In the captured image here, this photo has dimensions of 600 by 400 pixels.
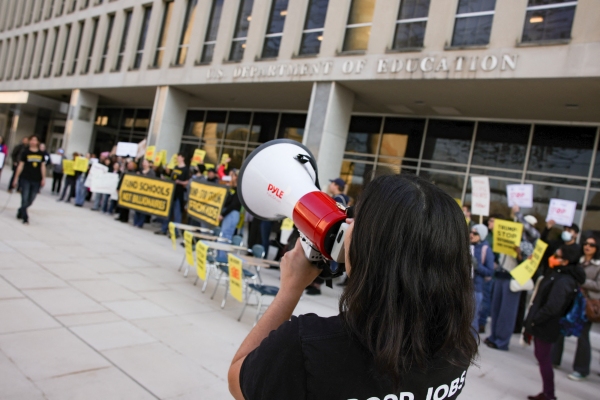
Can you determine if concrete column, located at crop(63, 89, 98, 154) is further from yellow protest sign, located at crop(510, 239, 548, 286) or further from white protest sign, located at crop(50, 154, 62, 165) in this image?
yellow protest sign, located at crop(510, 239, 548, 286)

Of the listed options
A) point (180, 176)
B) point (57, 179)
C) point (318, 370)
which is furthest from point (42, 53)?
point (318, 370)

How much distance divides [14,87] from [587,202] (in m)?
28.3

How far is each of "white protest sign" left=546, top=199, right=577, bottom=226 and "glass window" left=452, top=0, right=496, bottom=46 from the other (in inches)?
163

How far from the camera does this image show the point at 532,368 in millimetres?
5488

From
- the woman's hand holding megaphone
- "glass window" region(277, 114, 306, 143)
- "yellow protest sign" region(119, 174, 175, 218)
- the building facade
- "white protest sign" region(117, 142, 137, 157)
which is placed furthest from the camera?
"glass window" region(277, 114, 306, 143)

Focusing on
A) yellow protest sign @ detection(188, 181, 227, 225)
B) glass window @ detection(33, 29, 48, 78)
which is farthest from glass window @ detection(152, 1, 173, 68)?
glass window @ detection(33, 29, 48, 78)

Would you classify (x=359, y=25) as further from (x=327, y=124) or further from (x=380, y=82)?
→ (x=327, y=124)

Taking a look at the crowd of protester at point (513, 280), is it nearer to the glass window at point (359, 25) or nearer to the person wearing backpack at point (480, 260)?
the person wearing backpack at point (480, 260)

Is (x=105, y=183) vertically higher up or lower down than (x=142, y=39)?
lower down

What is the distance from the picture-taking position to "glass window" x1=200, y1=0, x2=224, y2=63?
49.3ft

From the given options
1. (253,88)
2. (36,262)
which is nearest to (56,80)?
(253,88)

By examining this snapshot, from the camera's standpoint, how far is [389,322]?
0.98 meters

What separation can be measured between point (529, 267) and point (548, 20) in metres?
5.90

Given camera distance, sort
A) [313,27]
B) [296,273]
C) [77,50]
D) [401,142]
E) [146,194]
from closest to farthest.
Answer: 1. [296,273]
2. [146,194]
3. [313,27]
4. [401,142]
5. [77,50]
